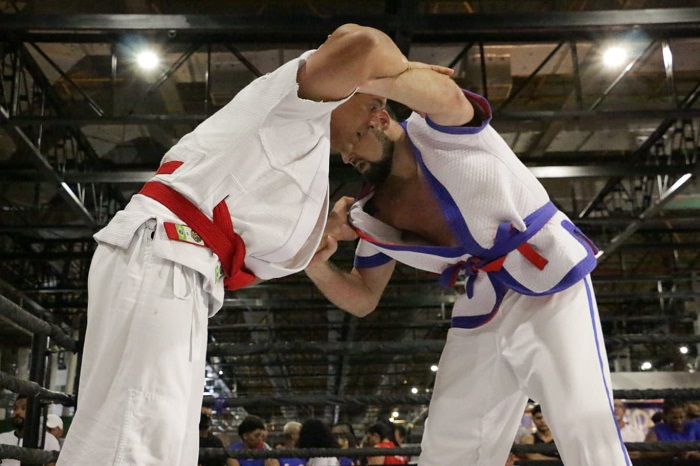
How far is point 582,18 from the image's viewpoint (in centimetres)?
597

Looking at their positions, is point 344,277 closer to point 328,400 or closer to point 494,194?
point 494,194

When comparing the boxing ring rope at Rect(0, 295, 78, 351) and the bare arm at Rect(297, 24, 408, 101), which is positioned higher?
the bare arm at Rect(297, 24, 408, 101)

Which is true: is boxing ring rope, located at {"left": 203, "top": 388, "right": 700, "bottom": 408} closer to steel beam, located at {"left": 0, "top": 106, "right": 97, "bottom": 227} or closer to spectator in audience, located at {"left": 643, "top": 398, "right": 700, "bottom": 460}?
spectator in audience, located at {"left": 643, "top": 398, "right": 700, "bottom": 460}

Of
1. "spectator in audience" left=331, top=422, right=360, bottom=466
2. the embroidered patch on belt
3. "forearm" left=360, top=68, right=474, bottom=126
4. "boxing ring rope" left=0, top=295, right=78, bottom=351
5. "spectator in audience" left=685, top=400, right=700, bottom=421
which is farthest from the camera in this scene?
"spectator in audience" left=331, top=422, right=360, bottom=466

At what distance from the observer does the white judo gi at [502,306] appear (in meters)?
1.89

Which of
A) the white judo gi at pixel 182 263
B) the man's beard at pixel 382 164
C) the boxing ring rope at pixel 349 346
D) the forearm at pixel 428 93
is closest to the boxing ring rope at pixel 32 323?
the boxing ring rope at pixel 349 346

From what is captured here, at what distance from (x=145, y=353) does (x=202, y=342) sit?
159 mm

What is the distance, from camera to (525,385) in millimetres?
1970

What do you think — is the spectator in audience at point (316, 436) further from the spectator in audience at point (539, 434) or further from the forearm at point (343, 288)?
the forearm at point (343, 288)

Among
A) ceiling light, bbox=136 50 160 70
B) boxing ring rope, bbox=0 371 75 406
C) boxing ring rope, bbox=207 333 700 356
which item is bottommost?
boxing ring rope, bbox=0 371 75 406

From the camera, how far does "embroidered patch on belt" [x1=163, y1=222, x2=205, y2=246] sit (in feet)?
4.64

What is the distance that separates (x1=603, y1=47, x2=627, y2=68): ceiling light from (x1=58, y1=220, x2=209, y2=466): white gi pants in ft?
21.5

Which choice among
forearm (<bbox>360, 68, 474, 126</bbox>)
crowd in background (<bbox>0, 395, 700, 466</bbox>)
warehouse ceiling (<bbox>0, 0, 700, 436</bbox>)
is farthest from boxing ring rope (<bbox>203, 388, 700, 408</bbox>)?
warehouse ceiling (<bbox>0, 0, 700, 436</bbox>)

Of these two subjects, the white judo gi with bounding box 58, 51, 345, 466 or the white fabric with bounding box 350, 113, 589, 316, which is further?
the white fabric with bounding box 350, 113, 589, 316
